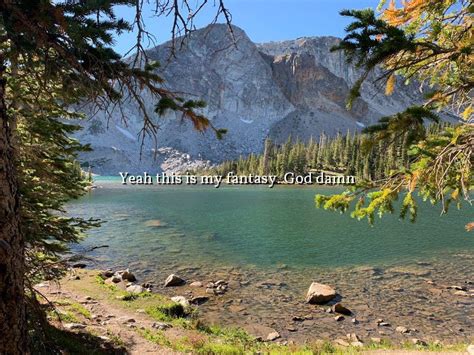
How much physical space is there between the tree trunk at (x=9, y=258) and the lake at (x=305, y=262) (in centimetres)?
1142

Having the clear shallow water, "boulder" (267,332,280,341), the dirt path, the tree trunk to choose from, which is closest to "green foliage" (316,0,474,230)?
the tree trunk

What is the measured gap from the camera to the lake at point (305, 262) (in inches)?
590

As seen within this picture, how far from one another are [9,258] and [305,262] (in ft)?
70.2

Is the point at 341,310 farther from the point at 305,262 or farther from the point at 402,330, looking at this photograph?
the point at 305,262

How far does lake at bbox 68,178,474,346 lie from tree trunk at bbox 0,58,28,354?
11.4 metres

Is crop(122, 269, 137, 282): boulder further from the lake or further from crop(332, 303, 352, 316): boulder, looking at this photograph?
crop(332, 303, 352, 316): boulder

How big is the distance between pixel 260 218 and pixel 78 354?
119 ft

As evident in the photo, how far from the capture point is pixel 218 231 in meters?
34.3

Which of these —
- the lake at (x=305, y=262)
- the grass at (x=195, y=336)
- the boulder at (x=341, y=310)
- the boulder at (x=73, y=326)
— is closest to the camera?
the boulder at (x=73, y=326)

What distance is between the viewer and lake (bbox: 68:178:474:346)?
49.2 ft

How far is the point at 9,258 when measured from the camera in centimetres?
299

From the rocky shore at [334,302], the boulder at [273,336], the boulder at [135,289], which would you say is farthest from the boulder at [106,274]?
the boulder at [273,336]

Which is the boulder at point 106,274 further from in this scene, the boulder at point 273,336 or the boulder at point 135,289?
the boulder at point 273,336

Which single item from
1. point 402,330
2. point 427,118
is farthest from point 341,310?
point 427,118
